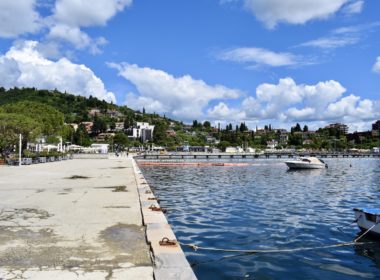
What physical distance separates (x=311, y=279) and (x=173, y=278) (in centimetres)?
431

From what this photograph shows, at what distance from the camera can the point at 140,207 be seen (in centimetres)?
1550

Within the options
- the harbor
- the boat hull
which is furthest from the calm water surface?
the boat hull

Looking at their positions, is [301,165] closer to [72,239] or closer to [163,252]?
[72,239]

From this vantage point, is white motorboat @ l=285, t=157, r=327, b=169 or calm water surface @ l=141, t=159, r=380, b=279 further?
white motorboat @ l=285, t=157, r=327, b=169

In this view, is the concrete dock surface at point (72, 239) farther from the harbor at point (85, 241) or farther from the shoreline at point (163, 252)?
the shoreline at point (163, 252)

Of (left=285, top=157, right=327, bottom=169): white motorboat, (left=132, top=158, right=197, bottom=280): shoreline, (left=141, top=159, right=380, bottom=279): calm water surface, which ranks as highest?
(left=132, top=158, right=197, bottom=280): shoreline

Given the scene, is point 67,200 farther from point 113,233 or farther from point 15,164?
point 15,164

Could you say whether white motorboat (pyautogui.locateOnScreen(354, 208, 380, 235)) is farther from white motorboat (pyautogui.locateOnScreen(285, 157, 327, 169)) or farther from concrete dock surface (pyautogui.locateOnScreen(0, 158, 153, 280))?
white motorboat (pyautogui.locateOnScreen(285, 157, 327, 169))

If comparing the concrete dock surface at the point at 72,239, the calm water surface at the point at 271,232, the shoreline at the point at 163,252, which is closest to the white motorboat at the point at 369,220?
the calm water surface at the point at 271,232

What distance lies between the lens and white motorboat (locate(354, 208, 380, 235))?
1377 cm

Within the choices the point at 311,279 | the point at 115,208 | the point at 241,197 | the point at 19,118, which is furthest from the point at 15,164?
the point at 311,279

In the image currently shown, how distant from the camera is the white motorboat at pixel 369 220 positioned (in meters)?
13.8

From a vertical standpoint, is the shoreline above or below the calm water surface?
above

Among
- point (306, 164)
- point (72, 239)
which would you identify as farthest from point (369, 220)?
point (306, 164)
